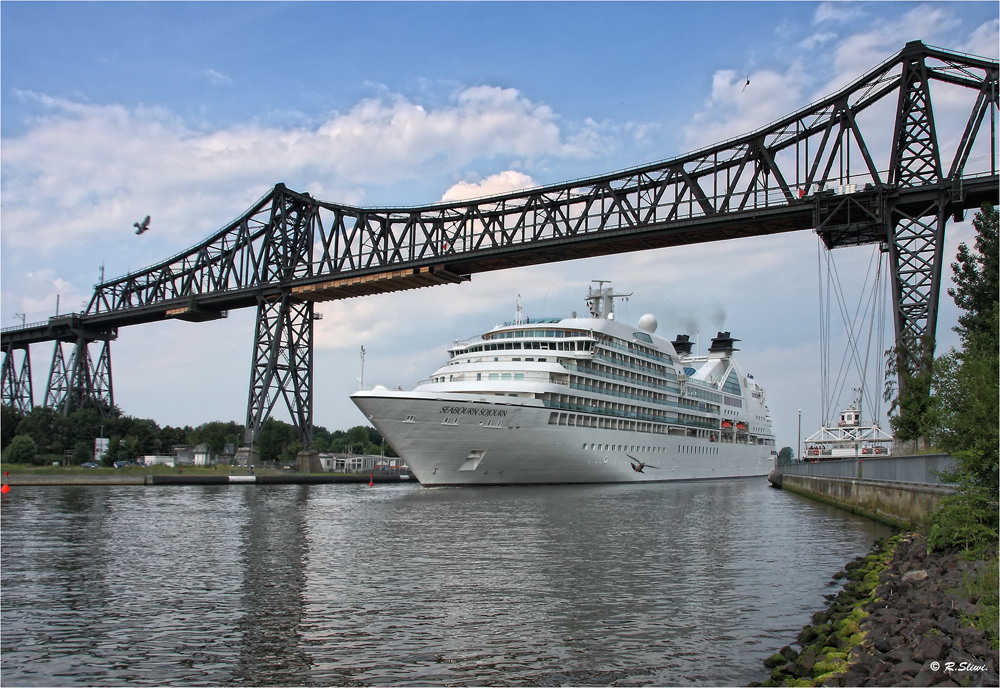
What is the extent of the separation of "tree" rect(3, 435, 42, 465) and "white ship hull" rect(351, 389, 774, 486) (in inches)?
1603

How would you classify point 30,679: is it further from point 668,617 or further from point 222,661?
point 668,617

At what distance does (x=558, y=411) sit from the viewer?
52812 mm

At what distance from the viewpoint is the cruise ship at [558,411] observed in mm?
47375

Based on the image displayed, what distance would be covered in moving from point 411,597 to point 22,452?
2639 inches

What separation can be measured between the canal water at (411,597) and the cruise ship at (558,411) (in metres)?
14.3

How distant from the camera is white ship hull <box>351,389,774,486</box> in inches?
1820

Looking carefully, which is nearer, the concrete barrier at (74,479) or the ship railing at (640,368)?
the concrete barrier at (74,479)

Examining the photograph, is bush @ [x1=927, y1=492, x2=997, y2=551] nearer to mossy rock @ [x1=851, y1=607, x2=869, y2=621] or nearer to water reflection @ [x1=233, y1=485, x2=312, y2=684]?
mossy rock @ [x1=851, y1=607, x2=869, y2=621]

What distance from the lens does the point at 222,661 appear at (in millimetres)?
12055

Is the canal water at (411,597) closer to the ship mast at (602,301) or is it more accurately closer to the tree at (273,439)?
the ship mast at (602,301)

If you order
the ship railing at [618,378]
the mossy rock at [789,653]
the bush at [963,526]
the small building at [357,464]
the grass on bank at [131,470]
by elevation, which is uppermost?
the ship railing at [618,378]

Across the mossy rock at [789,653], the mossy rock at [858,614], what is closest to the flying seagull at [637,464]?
the mossy rock at [858,614]

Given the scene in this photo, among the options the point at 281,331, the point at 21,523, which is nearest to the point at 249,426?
the point at 281,331

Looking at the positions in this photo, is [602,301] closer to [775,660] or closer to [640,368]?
[640,368]
